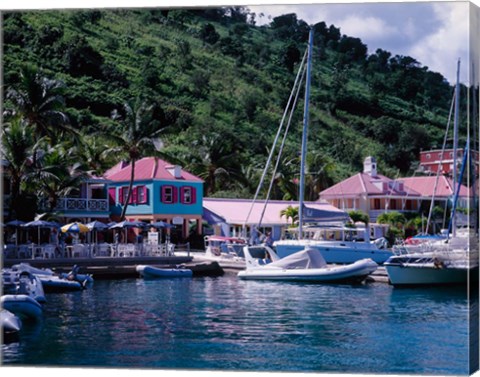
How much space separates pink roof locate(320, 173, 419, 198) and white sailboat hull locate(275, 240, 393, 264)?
172 cm

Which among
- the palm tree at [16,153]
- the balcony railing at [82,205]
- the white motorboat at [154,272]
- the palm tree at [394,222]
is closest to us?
the palm tree at [16,153]

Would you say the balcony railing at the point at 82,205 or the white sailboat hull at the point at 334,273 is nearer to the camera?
the balcony railing at the point at 82,205

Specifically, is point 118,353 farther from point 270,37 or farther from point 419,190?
point 419,190

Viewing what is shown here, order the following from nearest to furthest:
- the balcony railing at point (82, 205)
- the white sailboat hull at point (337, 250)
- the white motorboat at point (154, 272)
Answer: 1. the balcony railing at point (82, 205)
2. the white motorboat at point (154, 272)
3. the white sailboat hull at point (337, 250)

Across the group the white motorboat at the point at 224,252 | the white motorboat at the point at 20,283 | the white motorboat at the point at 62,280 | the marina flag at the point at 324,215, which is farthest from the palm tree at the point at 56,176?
the marina flag at the point at 324,215

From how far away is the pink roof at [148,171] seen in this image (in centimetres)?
2250

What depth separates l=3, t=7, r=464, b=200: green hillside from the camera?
1397 centimetres

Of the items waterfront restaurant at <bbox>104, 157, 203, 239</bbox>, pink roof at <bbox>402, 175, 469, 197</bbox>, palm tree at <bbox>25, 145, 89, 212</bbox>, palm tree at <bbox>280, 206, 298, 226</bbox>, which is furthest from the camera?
palm tree at <bbox>280, 206, 298, 226</bbox>

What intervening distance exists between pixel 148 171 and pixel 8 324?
11.6m

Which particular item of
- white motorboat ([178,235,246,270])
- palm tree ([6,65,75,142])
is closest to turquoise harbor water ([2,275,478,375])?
white motorboat ([178,235,246,270])

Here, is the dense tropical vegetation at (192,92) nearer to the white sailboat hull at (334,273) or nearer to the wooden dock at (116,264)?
the wooden dock at (116,264)

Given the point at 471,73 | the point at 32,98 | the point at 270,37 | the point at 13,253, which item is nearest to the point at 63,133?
the point at 32,98

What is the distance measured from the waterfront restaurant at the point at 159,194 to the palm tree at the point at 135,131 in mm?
212

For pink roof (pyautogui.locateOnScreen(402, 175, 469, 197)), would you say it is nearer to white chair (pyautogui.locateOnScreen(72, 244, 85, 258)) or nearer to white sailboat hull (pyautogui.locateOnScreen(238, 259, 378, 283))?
white sailboat hull (pyautogui.locateOnScreen(238, 259, 378, 283))
